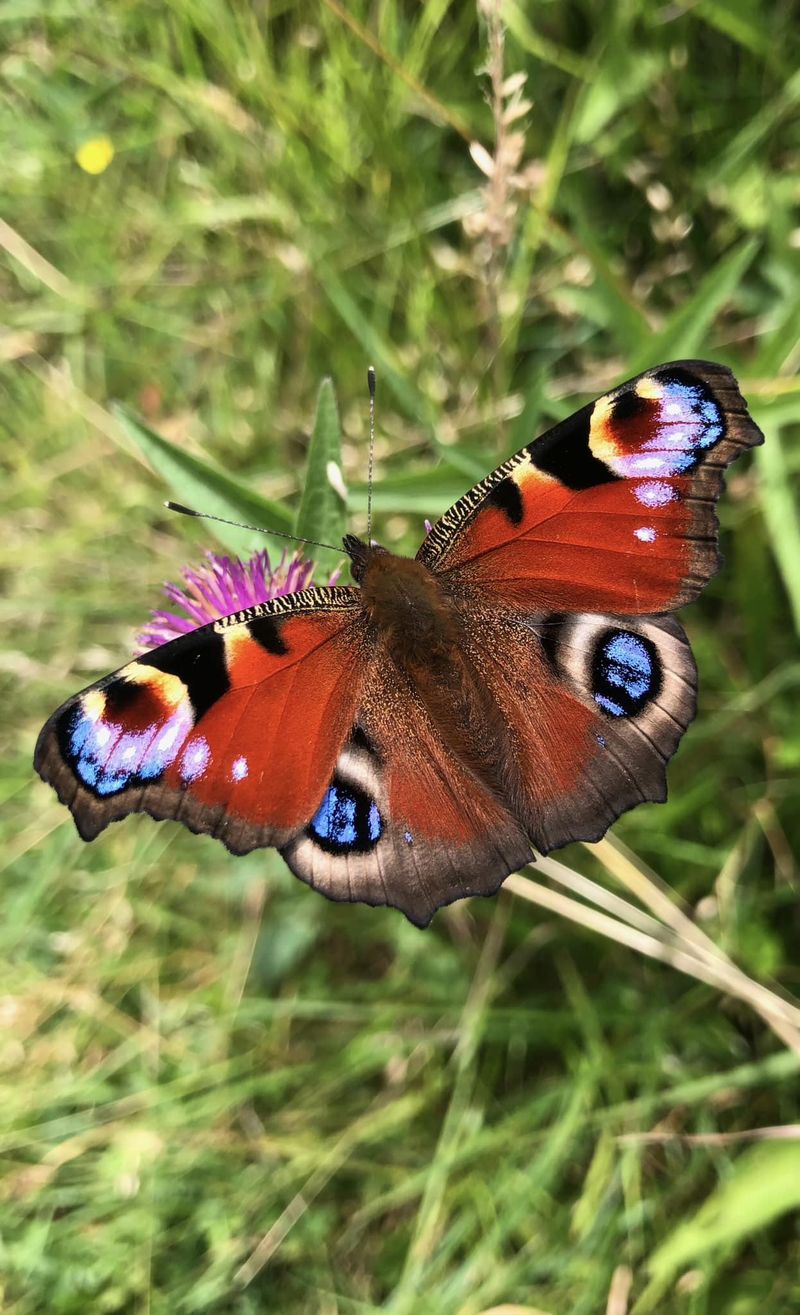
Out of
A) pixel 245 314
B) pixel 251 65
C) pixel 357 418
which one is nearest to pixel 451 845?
pixel 357 418

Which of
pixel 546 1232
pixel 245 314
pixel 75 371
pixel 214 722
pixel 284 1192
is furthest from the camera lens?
pixel 75 371

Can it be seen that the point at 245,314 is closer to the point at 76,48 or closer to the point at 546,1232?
the point at 76,48

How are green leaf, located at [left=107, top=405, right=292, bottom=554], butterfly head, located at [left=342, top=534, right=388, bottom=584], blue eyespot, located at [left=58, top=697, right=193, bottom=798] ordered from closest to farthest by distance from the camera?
blue eyespot, located at [left=58, top=697, right=193, bottom=798]
butterfly head, located at [left=342, top=534, right=388, bottom=584]
green leaf, located at [left=107, top=405, right=292, bottom=554]

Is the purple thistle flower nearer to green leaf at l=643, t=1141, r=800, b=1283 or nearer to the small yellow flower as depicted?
green leaf at l=643, t=1141, r=800, b=1283

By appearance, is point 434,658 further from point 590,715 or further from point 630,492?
point 630,492

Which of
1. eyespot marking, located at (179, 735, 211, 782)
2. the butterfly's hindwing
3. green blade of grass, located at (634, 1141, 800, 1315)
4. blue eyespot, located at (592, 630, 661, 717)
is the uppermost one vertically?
eyespot marking, located at (179, 735, 211, 782)

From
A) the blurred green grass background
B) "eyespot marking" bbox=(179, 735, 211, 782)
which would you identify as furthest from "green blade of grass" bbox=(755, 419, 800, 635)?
"eyespot marking" bbox=(179, 735, 211, 782)

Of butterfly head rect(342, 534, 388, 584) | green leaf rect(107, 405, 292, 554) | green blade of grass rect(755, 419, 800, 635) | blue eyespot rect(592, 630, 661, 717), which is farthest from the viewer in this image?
green blade of grass rect(755, 419, 800, 635)

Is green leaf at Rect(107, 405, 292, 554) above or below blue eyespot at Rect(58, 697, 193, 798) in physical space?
above
